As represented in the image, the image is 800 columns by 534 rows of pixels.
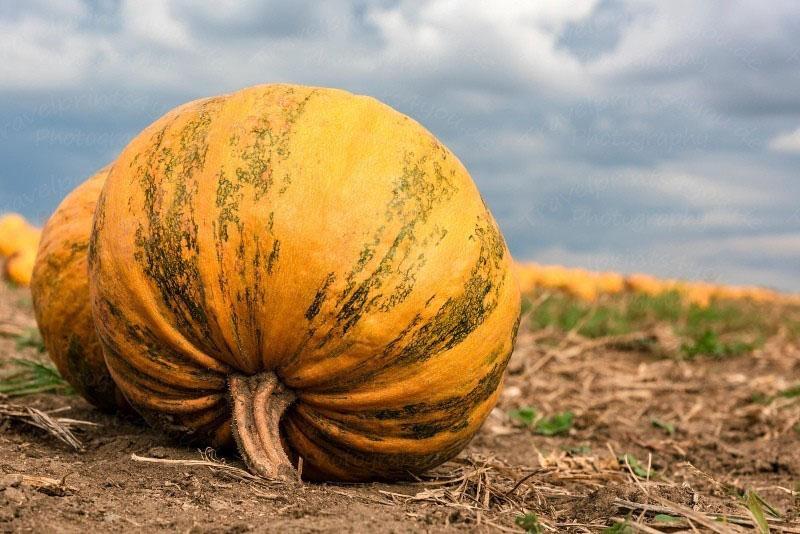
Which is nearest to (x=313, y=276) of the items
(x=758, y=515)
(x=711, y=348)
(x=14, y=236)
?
(x=758, y=515)

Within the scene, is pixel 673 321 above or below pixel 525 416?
above

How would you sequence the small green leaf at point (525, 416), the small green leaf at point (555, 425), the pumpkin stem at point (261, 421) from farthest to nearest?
the small green leaf at point (525, 416)
the small green leaf at point (555, 425)
the pumpkin stem at point (261, 421)

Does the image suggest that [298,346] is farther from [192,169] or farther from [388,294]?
[192,169]

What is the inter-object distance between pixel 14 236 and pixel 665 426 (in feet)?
37.6

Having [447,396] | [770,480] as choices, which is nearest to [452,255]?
[447,396]

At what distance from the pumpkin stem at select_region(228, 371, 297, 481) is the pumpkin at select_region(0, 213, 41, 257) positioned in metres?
11.0

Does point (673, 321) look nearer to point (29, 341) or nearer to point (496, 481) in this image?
point (29, 341)

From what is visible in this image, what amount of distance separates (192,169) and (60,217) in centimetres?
136

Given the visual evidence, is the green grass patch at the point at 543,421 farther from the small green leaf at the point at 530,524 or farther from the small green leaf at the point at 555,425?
the small green leaf at the point at 530,524

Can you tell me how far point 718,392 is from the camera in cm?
703

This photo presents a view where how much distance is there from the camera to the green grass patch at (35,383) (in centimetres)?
447

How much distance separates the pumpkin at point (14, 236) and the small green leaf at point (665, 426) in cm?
1004

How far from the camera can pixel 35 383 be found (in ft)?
15.0

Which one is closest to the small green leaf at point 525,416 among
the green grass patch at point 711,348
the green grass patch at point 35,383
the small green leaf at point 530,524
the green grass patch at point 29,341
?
the green grass patch at point 35,383
